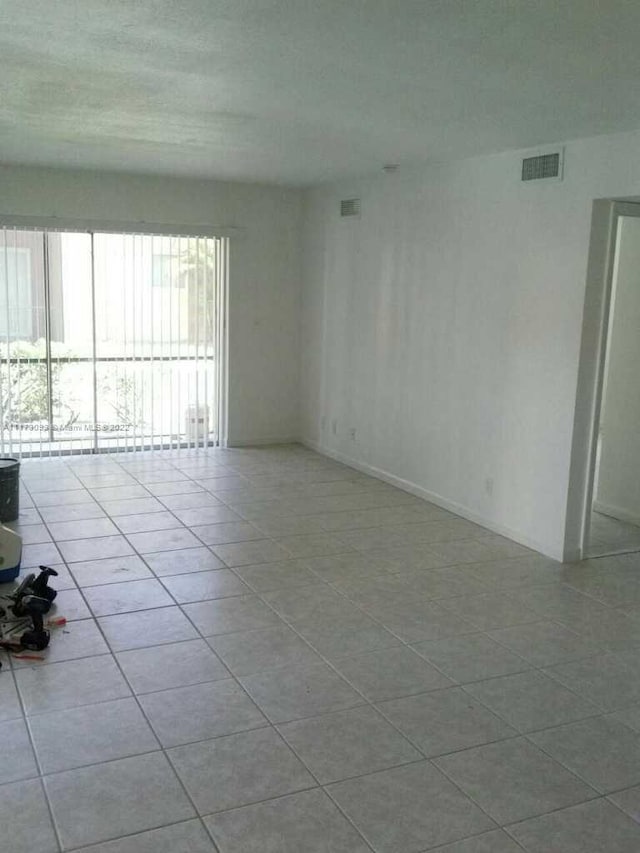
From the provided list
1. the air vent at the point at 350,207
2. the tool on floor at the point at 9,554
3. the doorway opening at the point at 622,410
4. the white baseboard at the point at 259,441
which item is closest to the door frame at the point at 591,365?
the doorway opening at the point at 622,410

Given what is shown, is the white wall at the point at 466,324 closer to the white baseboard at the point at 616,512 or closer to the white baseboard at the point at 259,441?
the white baseboard at the point at 259,441

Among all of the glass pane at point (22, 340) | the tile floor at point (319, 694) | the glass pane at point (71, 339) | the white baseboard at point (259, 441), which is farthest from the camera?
the white baseboard at point (259, 441)

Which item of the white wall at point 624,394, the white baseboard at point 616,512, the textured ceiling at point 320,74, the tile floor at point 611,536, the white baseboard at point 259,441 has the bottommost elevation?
the tile floor at point 611,536

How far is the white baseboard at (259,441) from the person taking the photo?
7789mm

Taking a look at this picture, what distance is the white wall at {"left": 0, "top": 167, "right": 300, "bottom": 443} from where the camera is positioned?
6.73 meters

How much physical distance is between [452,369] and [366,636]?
2.54 metres

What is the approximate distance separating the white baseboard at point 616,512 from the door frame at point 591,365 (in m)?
1.00

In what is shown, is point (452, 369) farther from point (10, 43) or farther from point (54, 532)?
point (10, 43)

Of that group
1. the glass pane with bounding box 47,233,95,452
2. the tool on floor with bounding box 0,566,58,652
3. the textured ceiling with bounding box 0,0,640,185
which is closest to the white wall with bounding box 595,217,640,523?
the textured ceiling with bounding box 0,0,640,185

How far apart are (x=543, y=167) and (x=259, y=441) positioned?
Result: 4092mm

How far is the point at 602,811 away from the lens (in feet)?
8.15

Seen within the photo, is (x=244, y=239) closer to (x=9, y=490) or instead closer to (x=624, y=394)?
(x=9, y=490)

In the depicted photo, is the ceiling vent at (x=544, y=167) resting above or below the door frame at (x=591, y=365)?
above

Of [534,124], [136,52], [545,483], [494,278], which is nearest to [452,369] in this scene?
[494,278]
